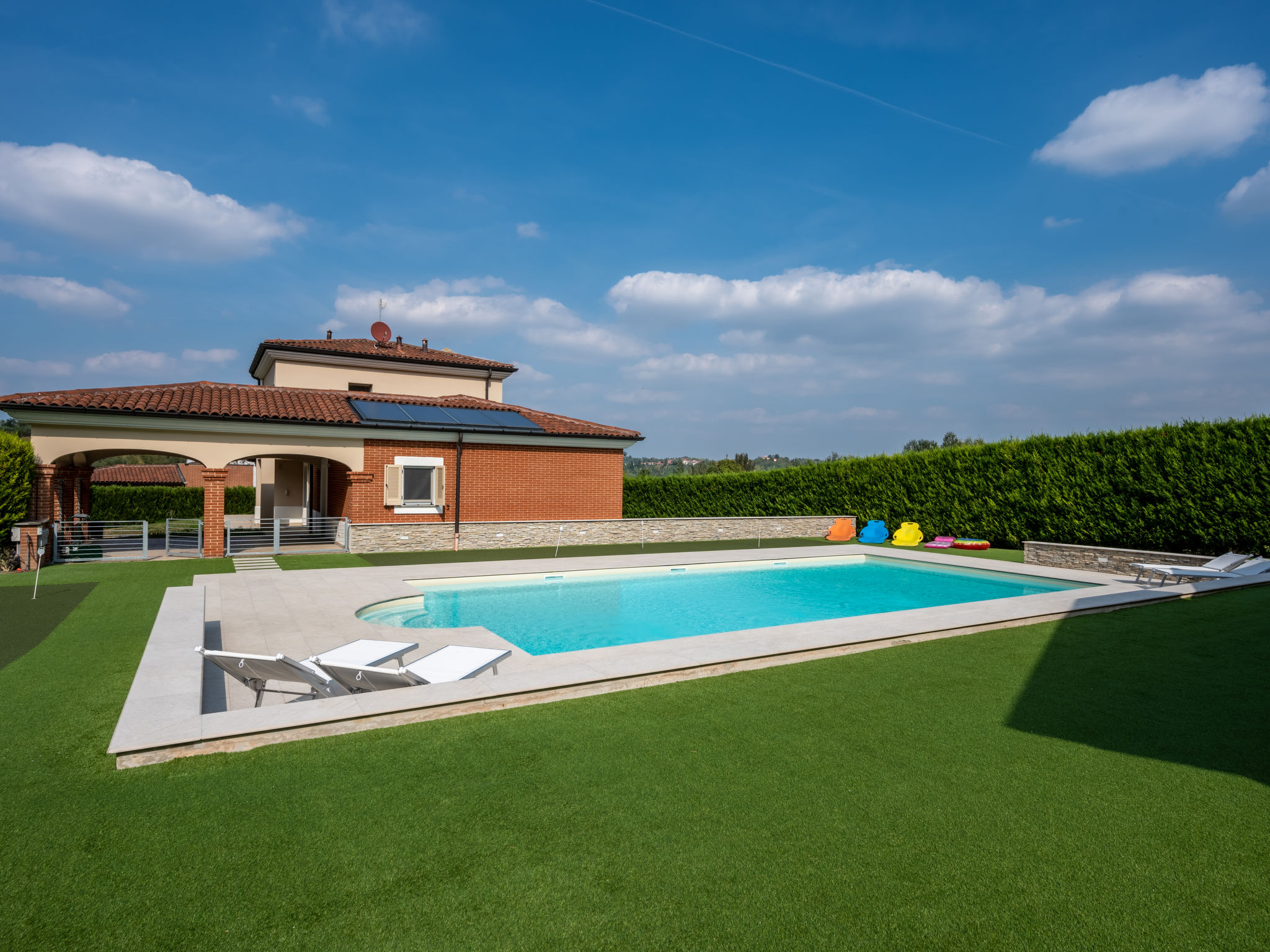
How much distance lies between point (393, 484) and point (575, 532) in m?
5.42

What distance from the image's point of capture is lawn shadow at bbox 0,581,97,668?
7.63 meters

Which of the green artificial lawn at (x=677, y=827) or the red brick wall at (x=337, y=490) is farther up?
the red brick wall at (x=337, y=490)

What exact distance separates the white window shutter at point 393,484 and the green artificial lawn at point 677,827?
13.1 m

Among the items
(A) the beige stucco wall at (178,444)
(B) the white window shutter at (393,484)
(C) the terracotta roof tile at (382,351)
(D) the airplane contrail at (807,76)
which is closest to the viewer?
(A) the beige stucco wall at (178,444)

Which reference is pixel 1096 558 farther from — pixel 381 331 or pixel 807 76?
pixel 381 331

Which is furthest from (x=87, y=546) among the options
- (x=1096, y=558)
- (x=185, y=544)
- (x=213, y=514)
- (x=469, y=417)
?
(x=1096, y=558)

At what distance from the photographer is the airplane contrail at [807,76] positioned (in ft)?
52.1

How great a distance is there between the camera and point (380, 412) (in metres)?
20.0

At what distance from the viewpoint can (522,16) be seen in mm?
15094

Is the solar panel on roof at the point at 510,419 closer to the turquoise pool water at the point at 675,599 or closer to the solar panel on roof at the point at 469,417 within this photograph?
the solar panel on roof at the point at 469,417

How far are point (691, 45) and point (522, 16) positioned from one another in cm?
441

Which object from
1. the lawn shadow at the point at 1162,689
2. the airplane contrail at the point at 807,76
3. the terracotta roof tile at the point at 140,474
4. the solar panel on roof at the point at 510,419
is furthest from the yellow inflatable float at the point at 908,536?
the terracotta roof tile at the point at 140,474

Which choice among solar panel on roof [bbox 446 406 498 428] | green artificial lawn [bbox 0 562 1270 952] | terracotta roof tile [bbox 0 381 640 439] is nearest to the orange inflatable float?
terracotta roof tile [bbox 0 381 640 439]

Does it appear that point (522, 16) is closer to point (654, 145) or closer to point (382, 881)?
point (654, 145)
